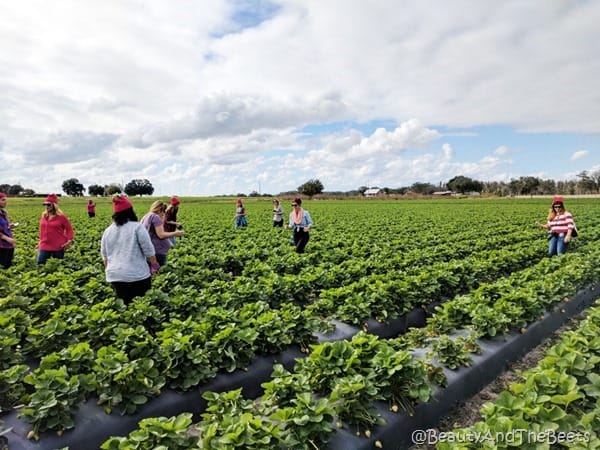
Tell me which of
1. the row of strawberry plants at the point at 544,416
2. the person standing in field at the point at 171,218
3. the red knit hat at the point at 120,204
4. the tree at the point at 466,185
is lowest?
the row of strawberry plants at the point at 544,416

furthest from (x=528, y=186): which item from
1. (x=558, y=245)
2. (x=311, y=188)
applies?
(x=558, y=245)

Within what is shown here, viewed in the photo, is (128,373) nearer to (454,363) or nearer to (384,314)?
(454,363)

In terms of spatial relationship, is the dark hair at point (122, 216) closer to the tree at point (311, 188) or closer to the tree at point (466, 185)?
the tree at point (311, 188)

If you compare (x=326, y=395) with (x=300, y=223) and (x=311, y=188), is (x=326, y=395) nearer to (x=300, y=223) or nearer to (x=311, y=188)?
(x=300, y=223)

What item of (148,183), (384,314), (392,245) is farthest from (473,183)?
(384,314)

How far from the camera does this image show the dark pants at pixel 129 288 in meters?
5.20

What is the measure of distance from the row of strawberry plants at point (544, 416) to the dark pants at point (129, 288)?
4.13 meters

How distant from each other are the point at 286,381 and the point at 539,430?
189 centimetres

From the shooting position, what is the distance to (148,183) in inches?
4843

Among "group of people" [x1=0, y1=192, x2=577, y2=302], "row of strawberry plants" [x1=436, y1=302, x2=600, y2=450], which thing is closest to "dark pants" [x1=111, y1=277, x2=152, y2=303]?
"group of people" [x1=0, y1=192, x2=577, y2=302]

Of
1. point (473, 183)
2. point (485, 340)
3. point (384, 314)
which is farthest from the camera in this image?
point (473, 183)

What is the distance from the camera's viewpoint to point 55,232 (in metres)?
8.12

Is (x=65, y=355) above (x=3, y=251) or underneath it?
underneath

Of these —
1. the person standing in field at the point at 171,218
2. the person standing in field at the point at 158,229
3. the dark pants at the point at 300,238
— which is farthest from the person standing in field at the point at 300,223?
the person standing in field at the point at 158,229
